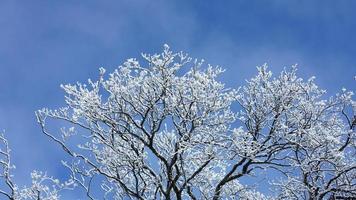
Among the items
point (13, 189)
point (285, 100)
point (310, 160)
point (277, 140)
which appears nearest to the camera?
point (310, 160)

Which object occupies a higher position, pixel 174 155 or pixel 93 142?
pixel 93 142

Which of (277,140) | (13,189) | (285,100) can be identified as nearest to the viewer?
(13,189)

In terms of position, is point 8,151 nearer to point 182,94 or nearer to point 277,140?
point 182,94

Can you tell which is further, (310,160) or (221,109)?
(221,109)

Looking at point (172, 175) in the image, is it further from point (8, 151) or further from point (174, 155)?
point (8, 151)

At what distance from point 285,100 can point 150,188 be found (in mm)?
3961

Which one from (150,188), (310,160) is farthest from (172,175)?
(310,160)

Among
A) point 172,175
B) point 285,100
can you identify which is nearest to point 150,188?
point 172,175

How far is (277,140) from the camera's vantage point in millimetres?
12422

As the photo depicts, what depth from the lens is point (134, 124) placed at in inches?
478

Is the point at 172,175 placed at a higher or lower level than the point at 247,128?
lower

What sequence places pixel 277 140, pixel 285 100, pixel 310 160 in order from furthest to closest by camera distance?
pixel 285 100 → pixel 277 140 → pixel 310 160

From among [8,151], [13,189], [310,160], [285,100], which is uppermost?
[285,100]

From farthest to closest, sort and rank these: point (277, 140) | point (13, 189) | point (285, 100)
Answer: point (285, 100)
point (277, 140)
point (13, 189)
